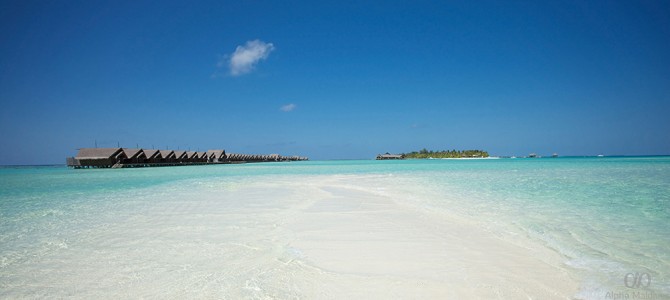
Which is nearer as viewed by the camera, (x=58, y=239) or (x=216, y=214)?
(x=58, y=239)

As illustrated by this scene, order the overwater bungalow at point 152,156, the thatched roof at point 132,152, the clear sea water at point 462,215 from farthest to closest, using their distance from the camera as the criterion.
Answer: the overwater bungalow at point 152,156
the thatched roof at point 132,152
the clear sea water at point 462,215

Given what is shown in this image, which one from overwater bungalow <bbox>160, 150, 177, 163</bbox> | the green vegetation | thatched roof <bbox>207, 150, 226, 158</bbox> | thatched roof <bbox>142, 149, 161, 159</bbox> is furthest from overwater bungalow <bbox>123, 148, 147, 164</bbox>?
the green vegetation

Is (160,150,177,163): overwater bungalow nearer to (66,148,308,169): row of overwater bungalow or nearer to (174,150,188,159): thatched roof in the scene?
(66,148,308,169): row of overwater bungalow

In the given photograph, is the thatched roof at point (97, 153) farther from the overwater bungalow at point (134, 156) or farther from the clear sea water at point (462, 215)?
the clear sea water at point (462, 215)

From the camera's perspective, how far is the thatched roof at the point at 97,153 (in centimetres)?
3881

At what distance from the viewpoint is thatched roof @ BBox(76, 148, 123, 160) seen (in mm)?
38812

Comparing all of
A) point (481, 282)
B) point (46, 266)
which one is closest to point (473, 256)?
point (481, 282)

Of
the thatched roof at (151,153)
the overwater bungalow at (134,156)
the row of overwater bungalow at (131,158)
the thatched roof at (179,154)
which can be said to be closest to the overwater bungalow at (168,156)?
the row of overwater bungalow at (131,158)

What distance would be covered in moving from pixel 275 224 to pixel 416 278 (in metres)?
2.54

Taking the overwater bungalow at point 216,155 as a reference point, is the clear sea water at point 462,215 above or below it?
below

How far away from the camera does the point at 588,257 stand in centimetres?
281

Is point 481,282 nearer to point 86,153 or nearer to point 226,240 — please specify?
point 226,240

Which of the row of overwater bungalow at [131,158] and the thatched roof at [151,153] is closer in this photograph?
the row of overwater bungalow at [131,158]

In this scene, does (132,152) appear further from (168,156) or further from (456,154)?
(456,154)
